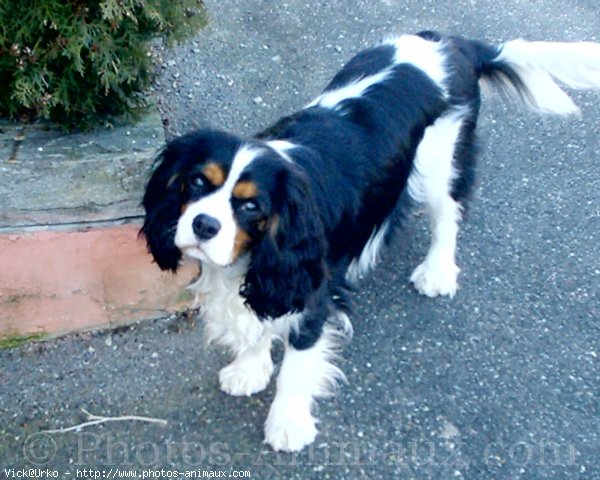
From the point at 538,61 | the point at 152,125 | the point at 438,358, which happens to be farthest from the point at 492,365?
the point at 152,125

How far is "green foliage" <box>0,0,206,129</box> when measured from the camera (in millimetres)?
2990

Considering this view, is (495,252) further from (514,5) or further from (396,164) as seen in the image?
(514,5)

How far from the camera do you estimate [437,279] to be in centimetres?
370

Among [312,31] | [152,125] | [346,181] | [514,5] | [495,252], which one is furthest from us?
[514,5]

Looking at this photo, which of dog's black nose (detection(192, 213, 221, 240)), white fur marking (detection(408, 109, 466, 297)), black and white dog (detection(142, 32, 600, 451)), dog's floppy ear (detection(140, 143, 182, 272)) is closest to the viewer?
dog's black nose (detection(192, 213, 221, 240))

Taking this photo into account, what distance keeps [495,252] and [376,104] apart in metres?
1.20

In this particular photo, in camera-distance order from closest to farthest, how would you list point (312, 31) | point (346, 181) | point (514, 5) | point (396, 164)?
point (346, 181) → point (396, 164) → point (312, 31) → point (514, 5)

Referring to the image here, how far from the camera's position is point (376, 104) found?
10.2 ft

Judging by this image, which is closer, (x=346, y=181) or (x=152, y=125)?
(x=346, y=181)

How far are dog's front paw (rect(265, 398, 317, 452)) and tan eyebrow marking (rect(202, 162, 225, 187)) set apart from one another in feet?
3.27

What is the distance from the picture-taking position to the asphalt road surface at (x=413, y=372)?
3012 mm

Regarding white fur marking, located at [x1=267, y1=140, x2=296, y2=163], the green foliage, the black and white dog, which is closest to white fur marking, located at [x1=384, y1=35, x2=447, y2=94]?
the black and white dog

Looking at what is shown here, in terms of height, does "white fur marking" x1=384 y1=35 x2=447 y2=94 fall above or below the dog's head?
above

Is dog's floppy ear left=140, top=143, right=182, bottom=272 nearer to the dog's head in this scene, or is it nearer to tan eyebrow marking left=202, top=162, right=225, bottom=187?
the dog's head
